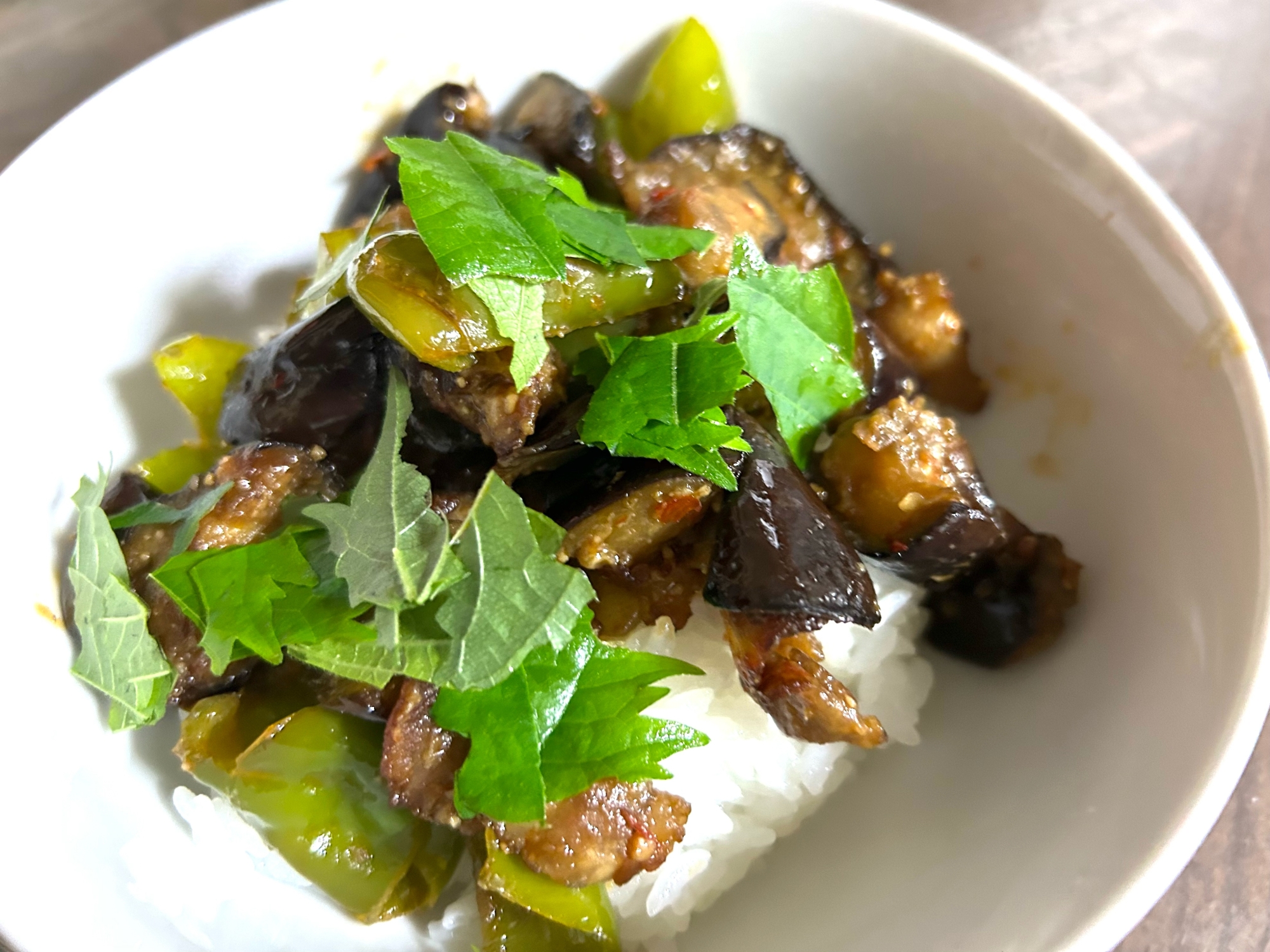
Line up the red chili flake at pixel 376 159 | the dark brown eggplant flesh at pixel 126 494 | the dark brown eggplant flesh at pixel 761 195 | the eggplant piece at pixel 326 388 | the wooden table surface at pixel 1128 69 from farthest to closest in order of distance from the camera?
the wooden table surface at pixel 1128 69
the red chili flake at pixel 376 159
the dark brown eggplant flesh at pixel 761 195
the dark brown eggplant flesh at pixel 126 494
the eggplant piece at pixel 326 388

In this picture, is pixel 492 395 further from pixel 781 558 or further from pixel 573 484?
pixel 781 558

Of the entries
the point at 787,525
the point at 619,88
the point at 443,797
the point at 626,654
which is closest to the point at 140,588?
the point at 443,797

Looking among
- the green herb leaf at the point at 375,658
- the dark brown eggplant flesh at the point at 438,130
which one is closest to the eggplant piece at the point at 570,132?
the dark brown eggplant flesh at the point at 438,130

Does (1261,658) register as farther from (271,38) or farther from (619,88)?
(271,38)

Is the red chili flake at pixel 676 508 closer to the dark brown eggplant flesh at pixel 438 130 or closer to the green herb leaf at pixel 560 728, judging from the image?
the green herb leaf at pixel 560 728

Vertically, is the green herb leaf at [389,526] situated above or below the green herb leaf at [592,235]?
below

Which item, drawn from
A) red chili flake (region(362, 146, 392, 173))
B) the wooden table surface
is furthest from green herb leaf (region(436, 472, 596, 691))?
the wooden table surface

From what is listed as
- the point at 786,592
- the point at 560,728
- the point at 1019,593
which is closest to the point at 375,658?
the point at 560,728
